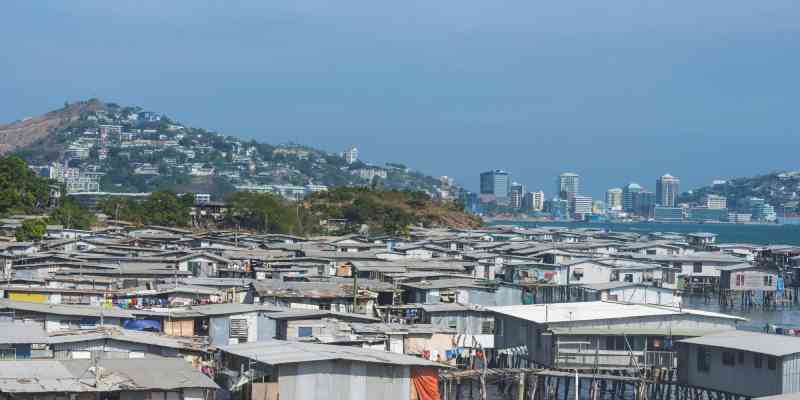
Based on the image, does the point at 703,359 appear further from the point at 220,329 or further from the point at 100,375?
the point at 100,375

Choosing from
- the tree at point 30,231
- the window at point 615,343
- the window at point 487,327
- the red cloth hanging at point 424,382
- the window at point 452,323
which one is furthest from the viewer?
the tree at point 30,231

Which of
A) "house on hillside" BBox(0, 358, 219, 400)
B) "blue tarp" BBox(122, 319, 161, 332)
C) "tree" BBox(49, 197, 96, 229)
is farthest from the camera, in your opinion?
"tree" BBox(49, 197, 96, 229)

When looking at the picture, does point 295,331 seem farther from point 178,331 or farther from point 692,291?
point 692,291

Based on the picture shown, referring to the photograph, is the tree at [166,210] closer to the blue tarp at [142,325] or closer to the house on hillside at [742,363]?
the blue tarp at [142,325]

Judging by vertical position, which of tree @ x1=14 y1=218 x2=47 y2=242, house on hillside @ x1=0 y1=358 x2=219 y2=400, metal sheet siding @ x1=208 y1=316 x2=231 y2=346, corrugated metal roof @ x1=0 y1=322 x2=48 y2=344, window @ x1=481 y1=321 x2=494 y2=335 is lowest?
window @ x1=481 y1=321 x2=494 y2=335

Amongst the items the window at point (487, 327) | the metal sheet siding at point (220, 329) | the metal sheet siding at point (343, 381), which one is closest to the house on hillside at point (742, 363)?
the metal sheet siding at point (343, 381)

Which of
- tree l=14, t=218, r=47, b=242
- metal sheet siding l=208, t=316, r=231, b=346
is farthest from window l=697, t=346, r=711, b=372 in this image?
tree l=14, t=218, r=47, b=242

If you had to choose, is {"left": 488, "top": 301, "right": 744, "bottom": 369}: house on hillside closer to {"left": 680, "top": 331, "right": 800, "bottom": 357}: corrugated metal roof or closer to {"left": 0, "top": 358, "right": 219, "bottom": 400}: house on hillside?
{"left": 680, "top": 331, "right": 800, "bottom": 357}: corrugated metal roof
